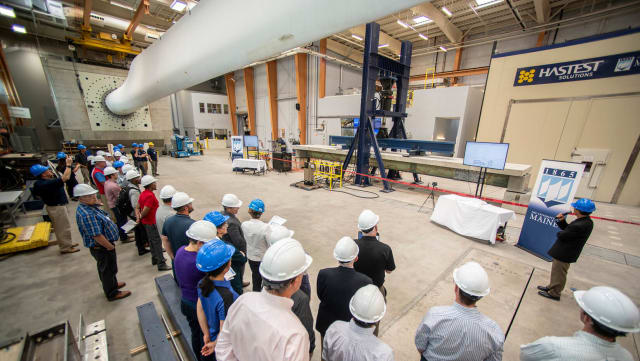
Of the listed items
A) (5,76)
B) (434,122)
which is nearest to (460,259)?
(434,122)

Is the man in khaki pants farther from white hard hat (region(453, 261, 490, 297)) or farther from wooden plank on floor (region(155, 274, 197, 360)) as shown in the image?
white hard hat (region(453, 261, 490, 297))

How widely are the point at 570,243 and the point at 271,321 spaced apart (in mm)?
4335

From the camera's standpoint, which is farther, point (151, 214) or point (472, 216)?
A: point (472, 216)

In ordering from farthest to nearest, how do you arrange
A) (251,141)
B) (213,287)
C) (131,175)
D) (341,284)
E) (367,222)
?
(251,141) < (131,175) < (367,222) < (341,284) < (213,287)

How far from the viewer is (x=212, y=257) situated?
1.50 m

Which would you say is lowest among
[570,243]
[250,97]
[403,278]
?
[403,278]

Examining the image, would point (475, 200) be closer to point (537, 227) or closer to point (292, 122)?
point (537, 227)

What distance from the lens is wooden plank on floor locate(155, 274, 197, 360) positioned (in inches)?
94.8

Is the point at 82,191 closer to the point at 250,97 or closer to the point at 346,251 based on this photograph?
the point at 346,251

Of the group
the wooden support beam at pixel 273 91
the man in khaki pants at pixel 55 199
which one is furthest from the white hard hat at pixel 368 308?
the wooden support beam at pixel 273 91

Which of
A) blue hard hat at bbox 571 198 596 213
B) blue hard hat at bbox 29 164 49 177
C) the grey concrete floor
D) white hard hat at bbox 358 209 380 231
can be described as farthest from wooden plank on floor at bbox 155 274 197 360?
blue hard hat at bbox 571 198 596 213

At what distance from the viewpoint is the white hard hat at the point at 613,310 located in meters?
1.18

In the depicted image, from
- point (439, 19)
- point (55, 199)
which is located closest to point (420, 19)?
point (439, 19)

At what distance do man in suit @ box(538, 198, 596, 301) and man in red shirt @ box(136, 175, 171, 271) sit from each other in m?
6.21
